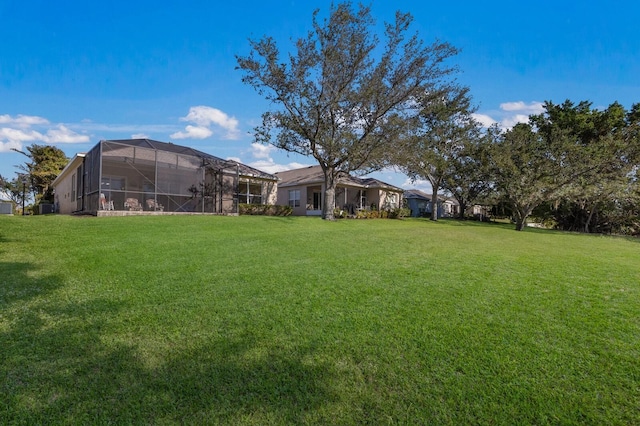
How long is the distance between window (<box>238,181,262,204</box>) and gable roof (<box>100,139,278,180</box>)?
833 millimetres

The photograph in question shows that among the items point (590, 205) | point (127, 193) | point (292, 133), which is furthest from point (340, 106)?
point (590, 205)

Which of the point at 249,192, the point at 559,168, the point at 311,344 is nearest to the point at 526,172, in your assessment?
the point at 559,168

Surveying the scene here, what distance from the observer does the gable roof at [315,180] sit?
25.4 meters

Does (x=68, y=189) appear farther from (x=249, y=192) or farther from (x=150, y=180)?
(x=249, y=192)

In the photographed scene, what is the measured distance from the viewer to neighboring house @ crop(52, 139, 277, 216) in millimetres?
14719

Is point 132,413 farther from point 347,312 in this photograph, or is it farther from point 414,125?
point 414,125

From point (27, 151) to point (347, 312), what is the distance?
43.0m

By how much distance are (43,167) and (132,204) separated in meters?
25.7

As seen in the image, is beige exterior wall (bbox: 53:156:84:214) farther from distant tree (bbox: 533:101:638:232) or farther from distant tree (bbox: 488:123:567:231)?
distant tree (bbox: 533:101:638:232)

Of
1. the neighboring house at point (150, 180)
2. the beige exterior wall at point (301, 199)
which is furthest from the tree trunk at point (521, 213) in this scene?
the neighboring house at point (150, 180)

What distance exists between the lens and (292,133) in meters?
17.3

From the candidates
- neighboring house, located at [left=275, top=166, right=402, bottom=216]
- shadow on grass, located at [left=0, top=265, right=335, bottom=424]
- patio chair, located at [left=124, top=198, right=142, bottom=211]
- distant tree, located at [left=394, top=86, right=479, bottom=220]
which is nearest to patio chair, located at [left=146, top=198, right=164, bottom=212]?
patio chair, located at [left=124, top=198, right=142, bottom=211]

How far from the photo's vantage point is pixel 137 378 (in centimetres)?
246

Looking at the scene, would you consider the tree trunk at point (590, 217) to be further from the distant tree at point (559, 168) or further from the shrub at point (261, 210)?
the shrub at point (261, 210)
